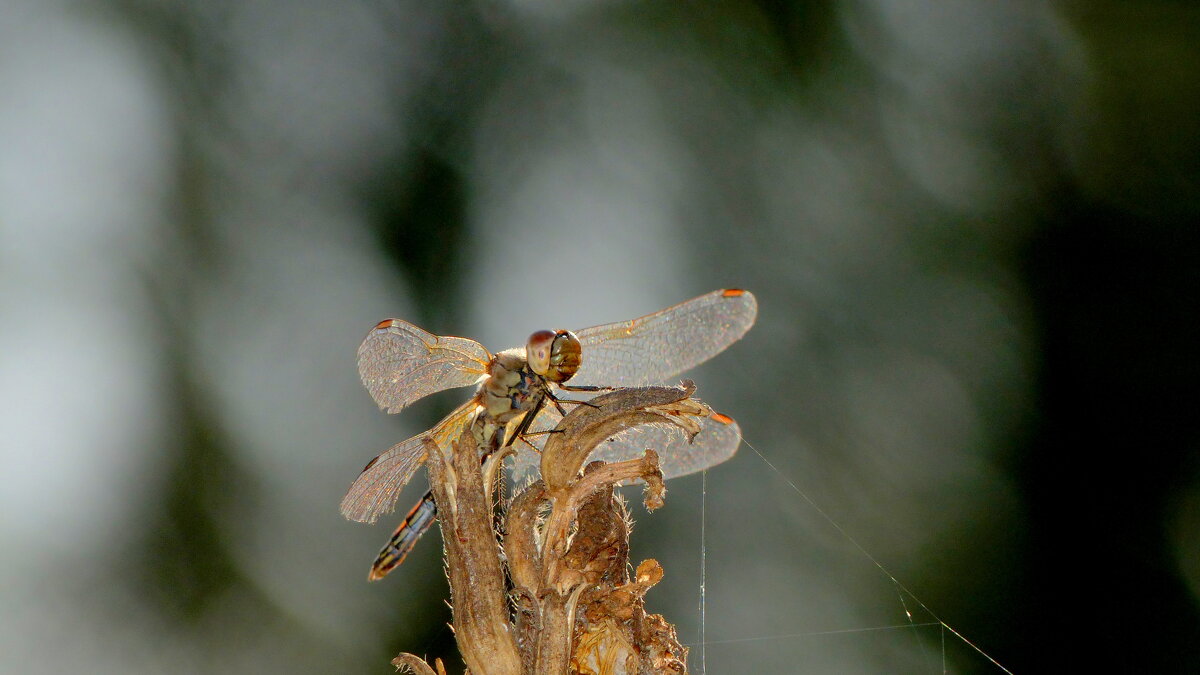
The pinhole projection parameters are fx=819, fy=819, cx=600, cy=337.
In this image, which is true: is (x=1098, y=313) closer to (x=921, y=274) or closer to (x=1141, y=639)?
(x=921, y=274)

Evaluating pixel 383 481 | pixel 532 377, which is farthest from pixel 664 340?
pixel 383 481

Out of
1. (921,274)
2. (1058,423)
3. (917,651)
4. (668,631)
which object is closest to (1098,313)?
(1058,423)

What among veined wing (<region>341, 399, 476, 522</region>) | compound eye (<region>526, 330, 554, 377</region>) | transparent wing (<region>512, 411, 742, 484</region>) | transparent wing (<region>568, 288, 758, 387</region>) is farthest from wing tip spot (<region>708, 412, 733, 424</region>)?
veined wing (<region>341, 399, 476, 522</region>)

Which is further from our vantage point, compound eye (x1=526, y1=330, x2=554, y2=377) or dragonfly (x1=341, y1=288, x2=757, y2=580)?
dragonfly (x1=341, y1=288, x2=757, y2=580)

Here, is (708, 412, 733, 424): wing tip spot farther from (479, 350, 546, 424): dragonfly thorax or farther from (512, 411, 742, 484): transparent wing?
(479, 350, 546, 424): dragonfly thorax

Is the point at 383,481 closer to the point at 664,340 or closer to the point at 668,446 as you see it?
the point at 668,446

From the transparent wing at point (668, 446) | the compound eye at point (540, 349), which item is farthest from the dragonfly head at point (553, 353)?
the transparent wing at point (668, 446)
